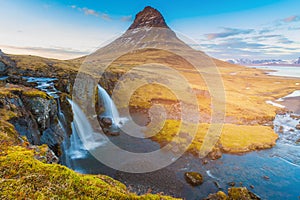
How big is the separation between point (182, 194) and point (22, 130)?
19.3m

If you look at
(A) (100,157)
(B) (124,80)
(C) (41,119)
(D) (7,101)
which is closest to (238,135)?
(A) (100,157)

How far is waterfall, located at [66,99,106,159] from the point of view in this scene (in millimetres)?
28797

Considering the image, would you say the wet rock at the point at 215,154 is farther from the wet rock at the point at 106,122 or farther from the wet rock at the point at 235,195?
the wet rock at the point at 106,122

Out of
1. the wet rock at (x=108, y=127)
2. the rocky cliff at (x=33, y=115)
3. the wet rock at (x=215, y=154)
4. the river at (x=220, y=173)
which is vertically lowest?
the river at (x=220, y=173)

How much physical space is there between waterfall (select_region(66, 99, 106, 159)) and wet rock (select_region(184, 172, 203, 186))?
15844 mm

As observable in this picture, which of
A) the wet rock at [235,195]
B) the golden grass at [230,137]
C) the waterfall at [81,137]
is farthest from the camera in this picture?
the golden grass at [230,137]

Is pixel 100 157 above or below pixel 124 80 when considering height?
below

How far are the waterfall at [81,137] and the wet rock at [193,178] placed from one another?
15.8 metres

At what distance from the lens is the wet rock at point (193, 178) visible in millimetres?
23816

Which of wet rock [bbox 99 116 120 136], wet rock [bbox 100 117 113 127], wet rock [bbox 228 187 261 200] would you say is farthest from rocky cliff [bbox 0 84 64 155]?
wet rock [bbox 228 187 261 200]

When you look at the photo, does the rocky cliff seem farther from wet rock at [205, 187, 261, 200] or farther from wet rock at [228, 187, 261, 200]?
wet rock at [228, 187, 261, 200]

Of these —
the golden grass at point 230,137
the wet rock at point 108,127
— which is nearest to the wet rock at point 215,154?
the golden grass at point 230,137

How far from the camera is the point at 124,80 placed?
78.2 metres

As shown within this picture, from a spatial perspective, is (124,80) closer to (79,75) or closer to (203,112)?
(79,75)
